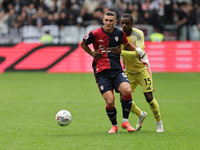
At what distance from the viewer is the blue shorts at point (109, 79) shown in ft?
21.4

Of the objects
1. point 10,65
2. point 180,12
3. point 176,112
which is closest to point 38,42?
point 10,65

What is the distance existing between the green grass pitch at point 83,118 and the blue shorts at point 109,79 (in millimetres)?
775

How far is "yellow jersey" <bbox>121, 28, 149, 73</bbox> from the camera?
275 inches

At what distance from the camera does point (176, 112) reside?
28.9ft

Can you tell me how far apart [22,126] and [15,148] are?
1738 mm

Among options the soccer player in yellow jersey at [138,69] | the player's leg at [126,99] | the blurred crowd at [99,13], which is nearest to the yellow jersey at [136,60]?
the soccer player in yellow jersey at [138,69]

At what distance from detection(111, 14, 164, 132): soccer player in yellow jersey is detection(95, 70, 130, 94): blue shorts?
36 cm

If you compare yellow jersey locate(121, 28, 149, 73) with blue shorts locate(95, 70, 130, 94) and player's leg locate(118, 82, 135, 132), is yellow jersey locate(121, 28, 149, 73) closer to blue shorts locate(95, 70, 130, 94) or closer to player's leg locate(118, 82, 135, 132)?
blue shorts locate(95, 70, 130, 94)

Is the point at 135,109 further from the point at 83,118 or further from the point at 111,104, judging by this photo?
the point at 83,118

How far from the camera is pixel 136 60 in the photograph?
23.2 feet

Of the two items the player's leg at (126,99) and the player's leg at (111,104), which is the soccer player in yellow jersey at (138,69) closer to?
the player's leg at (126,99)

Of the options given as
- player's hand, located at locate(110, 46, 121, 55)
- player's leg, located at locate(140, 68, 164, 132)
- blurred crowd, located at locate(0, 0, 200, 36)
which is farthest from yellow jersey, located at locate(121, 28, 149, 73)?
blurred crowd, located at locate(0, 0, 200, 36)

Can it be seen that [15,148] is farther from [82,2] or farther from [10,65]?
[82,2]

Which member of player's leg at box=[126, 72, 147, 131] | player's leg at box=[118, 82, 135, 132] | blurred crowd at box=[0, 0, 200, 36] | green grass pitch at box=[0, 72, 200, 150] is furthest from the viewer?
blurred crowd at box=[0, 0, 200, 36]
